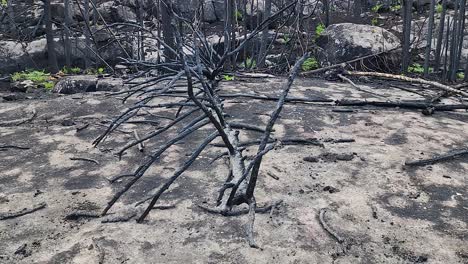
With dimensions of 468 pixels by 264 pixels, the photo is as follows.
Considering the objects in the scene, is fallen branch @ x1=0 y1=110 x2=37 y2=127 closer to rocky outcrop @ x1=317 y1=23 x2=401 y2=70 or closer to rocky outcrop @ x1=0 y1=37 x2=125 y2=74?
rocky outcrop @ x1=317 y1=23 x2=401 y2=70

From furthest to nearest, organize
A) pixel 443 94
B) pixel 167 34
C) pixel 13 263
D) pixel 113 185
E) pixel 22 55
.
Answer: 1. pixel 22 55
2. pixel 167 34
3. pixel 443 94
4. pixel 113 185
5. pixel 13 263

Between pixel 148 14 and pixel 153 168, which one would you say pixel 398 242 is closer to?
pixel 153 168

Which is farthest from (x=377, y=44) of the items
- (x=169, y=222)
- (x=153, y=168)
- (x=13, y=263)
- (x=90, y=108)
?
(x=13, y=263)

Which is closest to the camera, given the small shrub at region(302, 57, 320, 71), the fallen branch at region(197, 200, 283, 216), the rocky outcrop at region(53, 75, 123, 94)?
the fallen branch at region(197, 200, 283, 216)

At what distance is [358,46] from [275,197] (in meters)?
8.61

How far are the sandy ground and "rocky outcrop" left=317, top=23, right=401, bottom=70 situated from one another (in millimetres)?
5273

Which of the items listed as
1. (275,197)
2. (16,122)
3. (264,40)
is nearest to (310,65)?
(264,40)

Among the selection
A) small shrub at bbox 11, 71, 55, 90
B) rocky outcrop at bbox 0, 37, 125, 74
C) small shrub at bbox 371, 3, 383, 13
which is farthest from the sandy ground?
small shrub at bbox 371, 3, 383, 13

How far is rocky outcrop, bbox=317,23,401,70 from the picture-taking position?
10891 millimetres

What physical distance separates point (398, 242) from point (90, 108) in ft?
18.5

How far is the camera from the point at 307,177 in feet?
12.8

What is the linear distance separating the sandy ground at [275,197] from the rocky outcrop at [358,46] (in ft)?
17.3

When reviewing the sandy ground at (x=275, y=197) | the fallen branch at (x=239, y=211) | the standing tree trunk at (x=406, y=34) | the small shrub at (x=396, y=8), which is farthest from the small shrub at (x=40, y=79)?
the small shrub at (x=396, y=8)

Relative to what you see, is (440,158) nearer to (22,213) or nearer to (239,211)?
(239,211)
